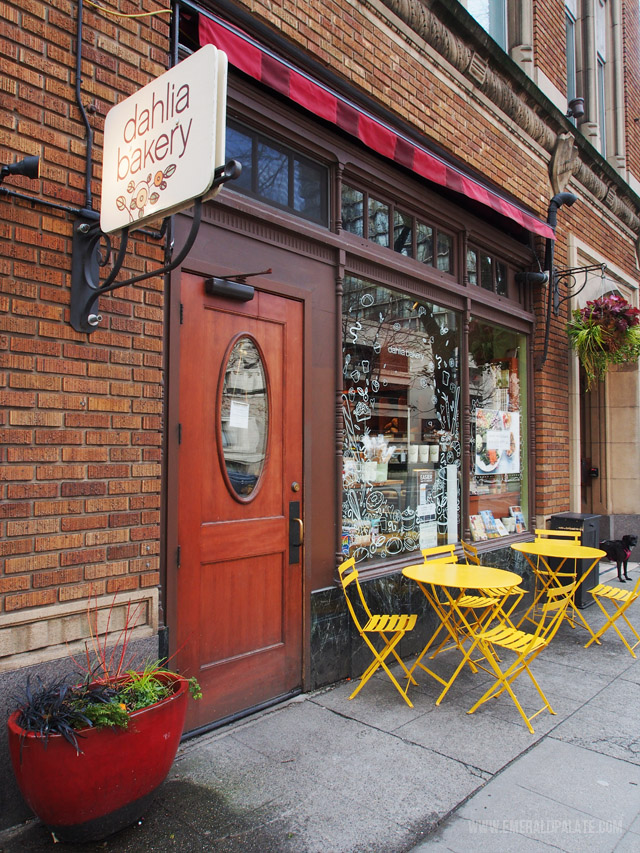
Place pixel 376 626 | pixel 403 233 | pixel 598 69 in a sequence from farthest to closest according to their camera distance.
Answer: pixel 598 69
pixel 403 233
pixel 376 626

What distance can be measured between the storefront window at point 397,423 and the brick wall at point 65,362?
1.95 meters

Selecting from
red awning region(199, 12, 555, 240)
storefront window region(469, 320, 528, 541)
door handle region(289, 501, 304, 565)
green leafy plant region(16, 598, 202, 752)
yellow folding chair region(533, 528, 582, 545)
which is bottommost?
green leafy plant region(16, 598, 202, 752)

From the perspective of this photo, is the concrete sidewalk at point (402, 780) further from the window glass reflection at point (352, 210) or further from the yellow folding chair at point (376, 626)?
the window glass reflection at point (352, 210)

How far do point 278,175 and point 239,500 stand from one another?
2289 millimetres

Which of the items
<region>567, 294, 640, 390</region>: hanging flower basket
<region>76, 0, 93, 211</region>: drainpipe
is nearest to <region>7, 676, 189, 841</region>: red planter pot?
<region>76, 0, 93, 211</region>: drainpipe

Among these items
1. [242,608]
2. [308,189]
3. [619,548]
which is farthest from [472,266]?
[242,608]

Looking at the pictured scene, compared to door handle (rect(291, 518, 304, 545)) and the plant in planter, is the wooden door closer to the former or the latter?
door handle (rect(291, 518, 304, 545))

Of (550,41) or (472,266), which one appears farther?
(550,41)

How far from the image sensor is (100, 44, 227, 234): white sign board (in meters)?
2.54

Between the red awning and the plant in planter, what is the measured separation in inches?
137

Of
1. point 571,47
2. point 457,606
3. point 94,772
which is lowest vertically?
point 94,772

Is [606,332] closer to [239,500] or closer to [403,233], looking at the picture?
[403,233]

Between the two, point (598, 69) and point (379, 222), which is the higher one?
point (598, 69)

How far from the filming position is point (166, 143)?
270 centimetres
